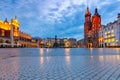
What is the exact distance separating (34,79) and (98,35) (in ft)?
623

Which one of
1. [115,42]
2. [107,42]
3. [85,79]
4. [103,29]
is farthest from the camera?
[103,29]

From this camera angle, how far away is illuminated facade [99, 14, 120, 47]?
466 feet

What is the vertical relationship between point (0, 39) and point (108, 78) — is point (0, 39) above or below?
above

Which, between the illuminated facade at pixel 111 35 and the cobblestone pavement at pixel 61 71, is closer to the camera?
the cobblestone pavement at pixel 61 71

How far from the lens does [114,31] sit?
488ft

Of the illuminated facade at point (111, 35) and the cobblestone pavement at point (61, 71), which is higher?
the illuminated facade at point (111, 35)

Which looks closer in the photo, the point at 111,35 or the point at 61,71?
the point at 61,71

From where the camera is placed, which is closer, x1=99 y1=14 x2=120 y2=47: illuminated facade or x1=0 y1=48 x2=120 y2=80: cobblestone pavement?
x1=0 y1=48 x2=120 y2=80: cobblestone pavement

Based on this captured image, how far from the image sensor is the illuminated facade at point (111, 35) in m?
142

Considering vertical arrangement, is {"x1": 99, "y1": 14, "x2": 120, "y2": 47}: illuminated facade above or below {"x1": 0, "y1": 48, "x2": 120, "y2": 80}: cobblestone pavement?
above

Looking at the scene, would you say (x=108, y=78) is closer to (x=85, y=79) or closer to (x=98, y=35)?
(x=85, y=79)

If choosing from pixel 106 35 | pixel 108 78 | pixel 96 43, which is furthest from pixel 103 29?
pixel 108 78

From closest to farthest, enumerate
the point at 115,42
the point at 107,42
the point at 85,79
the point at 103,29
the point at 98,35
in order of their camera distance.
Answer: the point at 85,79 < the point at 115,42 < the point at 107,42 < the point at 103,29 < the point at 98,35

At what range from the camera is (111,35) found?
155 m
